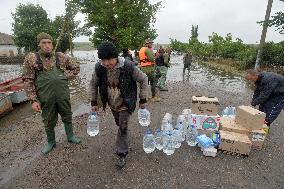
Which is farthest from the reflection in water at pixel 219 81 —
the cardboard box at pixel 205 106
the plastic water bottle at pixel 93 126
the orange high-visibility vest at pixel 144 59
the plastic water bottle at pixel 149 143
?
the plastic water bottle at pixel 149 143

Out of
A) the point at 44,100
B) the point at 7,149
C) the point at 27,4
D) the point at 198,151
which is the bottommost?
the point at 7,149

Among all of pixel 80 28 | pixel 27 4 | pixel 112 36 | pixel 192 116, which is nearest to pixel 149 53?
pixel 192 116

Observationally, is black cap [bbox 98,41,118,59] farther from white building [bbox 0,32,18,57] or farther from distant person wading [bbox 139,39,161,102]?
white building [bbox 0,32,18,57]

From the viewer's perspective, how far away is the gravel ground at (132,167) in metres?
4.21

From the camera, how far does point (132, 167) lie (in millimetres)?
4629

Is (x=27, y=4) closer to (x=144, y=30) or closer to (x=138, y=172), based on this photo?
(x=144, y=30)

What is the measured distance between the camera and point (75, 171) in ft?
14.9

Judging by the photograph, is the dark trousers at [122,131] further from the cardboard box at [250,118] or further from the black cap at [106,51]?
the cardboard box at [250,118]

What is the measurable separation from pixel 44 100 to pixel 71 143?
1320 mm

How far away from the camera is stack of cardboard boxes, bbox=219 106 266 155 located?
5070 mm

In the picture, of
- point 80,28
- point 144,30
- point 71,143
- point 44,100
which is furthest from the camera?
point 80,28

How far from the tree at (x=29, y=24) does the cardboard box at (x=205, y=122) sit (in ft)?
139

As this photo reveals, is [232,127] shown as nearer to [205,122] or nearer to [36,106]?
[205,122]

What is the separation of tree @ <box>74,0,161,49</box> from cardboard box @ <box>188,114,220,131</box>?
1710cm
